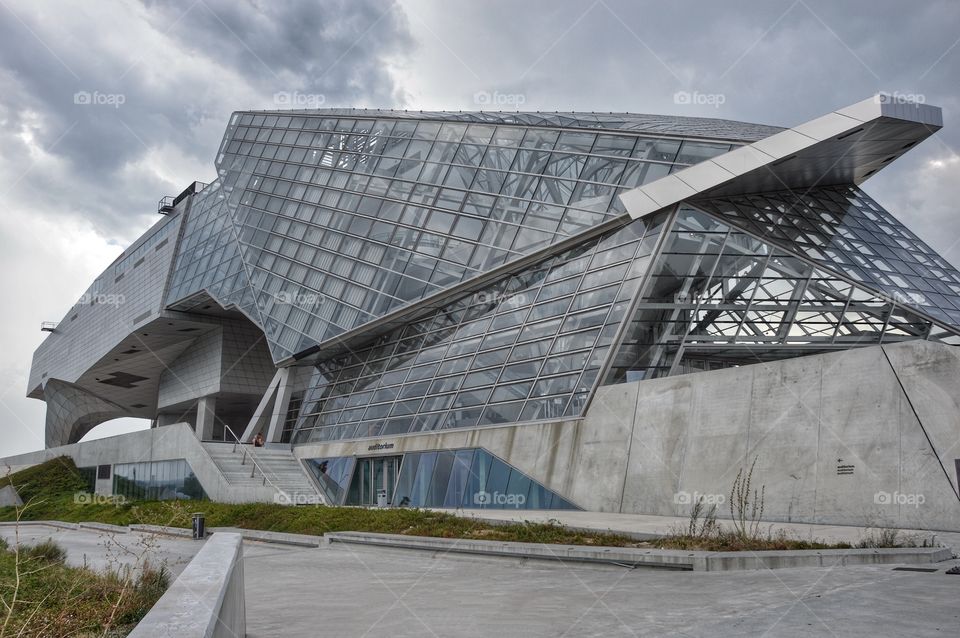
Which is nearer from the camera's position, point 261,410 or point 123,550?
point 123,550

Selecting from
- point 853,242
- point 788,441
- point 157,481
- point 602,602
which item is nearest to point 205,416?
point 157,481

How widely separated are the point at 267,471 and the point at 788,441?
23357mm

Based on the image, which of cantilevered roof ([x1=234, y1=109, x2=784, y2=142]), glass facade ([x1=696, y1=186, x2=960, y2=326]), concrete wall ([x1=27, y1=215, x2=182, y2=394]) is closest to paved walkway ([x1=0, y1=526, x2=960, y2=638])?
glass facade ([x1=696, y1=186, x2=960, y2=326])

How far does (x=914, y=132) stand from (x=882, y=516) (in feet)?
45.1

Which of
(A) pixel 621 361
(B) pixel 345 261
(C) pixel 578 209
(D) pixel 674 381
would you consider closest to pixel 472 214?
(C) pixel 578 209

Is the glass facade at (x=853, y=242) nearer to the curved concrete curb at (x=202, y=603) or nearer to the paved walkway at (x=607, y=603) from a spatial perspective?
the paved walkway at (x=607, y=603)

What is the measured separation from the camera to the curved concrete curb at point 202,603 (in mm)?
3839

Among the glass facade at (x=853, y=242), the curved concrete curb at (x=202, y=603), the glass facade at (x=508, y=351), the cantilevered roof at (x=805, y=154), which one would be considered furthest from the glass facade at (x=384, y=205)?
the curved concrete curb at (x=202, y=603)

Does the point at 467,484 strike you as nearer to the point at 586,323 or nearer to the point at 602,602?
the point at 586,323

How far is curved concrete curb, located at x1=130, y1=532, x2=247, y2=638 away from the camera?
12.6 feet

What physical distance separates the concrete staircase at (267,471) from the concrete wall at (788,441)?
1240 centimetres

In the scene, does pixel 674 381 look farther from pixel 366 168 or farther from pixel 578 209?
pixel 366 168

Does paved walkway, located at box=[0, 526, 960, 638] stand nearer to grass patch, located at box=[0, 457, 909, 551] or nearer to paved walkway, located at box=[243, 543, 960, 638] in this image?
paved walkway, located at box=[243, 543, 960, 638]

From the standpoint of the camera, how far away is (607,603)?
8.49 metres
